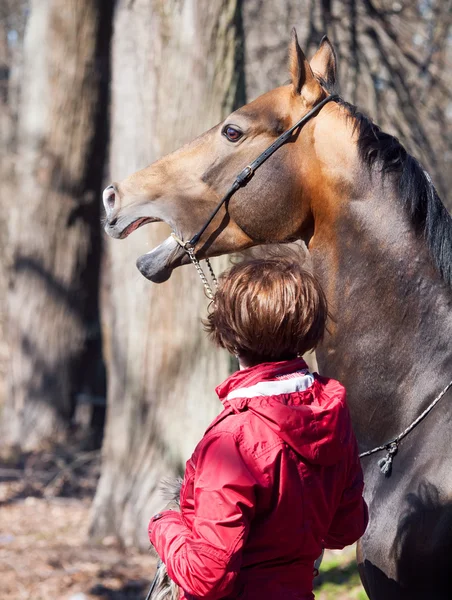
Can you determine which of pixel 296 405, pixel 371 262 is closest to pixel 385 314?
pixel 371 262

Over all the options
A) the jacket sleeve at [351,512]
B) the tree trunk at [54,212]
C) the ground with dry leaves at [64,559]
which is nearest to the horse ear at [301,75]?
the jacket sleeve at [351,512]

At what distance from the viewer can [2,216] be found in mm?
12906

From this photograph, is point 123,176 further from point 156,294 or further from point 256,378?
point 256,378

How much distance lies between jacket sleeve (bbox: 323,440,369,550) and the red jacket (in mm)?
28

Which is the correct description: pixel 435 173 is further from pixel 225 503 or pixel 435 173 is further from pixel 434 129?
pixel 225 503

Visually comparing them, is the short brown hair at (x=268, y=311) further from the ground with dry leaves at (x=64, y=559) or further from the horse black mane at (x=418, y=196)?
the ground with dry leaves at (x=64, y=559)

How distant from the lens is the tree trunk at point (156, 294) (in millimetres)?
5027

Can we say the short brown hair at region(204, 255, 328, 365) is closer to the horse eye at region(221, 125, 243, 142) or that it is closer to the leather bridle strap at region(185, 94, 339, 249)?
the leather bridle strap at region(185, 94, 339, 249)

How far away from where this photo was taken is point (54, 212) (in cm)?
860

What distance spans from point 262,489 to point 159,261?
1351mm

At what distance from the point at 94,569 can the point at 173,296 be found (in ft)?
6.40

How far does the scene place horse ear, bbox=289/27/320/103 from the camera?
275 centimetres

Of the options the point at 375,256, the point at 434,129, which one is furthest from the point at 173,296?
the point at 434,129

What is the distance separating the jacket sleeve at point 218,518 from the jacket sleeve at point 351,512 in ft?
1.25
